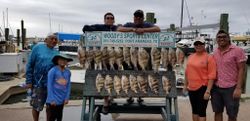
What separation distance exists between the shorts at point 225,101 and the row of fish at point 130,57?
0.73 m

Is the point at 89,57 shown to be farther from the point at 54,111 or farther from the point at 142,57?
the point at 54,111

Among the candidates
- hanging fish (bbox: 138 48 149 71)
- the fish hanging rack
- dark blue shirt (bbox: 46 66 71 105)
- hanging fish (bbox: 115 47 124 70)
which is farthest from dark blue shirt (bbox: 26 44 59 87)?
hanging fish (bbox: 138 48 149 71)

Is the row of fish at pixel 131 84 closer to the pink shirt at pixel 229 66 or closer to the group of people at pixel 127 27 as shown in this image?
the group of people at pixel 127 27

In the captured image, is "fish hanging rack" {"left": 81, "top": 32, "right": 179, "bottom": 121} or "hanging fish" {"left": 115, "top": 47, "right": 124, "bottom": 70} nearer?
"fish hanging rack" {"left": 81, "top": 32, "right": 179, "bottom": 121}

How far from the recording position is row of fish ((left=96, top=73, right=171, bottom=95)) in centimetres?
636

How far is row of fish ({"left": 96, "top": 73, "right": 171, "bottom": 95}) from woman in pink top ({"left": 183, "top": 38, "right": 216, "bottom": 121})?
38cm

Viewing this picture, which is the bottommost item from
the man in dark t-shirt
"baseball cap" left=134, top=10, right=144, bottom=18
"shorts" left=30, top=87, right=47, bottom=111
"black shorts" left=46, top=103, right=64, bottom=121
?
"black shorts" left=46, top=103, right=64, bottom=121

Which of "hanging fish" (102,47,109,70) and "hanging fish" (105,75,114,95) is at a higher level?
"hanging fish" (102,47,109,70)

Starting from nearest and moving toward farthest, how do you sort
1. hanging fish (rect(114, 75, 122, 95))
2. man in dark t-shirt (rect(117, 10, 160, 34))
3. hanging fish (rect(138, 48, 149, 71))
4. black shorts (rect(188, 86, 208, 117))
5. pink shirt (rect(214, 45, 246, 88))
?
pink shirt (rect(214, 45, 246, 88)), black shorts (rect(188, 86, 208, 117)), hanging fish (rect(114, 75, 122, 95)), hanging fish (rect(138, 48, 149, 71)), man in dark t-shirt (rect(117, 10, 160, 34))

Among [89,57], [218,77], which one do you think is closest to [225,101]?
[218,77]

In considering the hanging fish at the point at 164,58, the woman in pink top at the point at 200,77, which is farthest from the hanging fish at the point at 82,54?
the woman in pink top at the point at 200,77

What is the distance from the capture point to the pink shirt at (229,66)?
5.93 metres

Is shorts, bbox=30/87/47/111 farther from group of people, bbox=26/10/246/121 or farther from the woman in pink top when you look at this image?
the woman in pink top

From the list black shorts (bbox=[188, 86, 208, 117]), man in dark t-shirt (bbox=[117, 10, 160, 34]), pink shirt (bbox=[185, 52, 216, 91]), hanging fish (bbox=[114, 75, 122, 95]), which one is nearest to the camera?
pink shirt (bbox=[185, 52, 216, 91])
